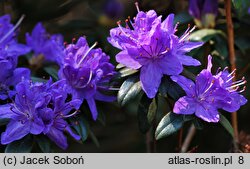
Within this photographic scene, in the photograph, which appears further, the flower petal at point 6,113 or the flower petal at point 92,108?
the flower petal at point 92,108

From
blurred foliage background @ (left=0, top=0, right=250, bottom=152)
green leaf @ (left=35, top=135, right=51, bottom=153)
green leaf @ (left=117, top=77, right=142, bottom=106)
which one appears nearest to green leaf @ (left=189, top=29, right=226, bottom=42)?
blurred foliage background @ (left=0, top=0, right=250, bottom=152)

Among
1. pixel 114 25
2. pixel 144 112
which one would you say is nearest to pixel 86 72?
pixel 144 112

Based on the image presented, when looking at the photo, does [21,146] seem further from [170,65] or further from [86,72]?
[170,65]

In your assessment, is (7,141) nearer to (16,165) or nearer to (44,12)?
(16,165)

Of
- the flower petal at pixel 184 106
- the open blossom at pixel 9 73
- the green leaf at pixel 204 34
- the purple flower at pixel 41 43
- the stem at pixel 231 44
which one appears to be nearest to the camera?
the flower petal at pixel 184 106

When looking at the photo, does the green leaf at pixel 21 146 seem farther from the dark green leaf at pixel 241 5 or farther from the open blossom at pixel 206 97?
the dark green leaf at pixel 241 5

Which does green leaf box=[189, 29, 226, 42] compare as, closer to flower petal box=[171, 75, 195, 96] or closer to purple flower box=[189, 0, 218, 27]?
purple flower box=[189, 0, 218, 27]

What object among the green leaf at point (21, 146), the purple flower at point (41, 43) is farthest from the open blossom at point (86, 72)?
the purple flower at point (41, 43)
